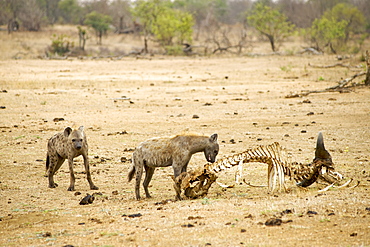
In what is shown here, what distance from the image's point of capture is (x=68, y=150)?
8.61 meters

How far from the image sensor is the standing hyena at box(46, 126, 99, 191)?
27.4ft

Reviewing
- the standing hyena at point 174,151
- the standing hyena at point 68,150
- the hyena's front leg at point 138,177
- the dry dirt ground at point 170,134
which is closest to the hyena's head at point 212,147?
the standing hyena at point 174,151

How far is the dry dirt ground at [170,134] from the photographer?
5.44 metres

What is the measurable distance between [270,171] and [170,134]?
5873 mm

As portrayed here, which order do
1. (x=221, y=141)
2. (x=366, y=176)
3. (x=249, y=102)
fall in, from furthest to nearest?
(x=249, y=102) → (x=221, y=141) → (x=366, y=176)

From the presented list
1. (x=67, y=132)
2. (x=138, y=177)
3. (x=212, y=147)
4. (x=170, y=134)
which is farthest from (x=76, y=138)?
(x=170, y=134)

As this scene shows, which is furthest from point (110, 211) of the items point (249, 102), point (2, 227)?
point (249, 102)

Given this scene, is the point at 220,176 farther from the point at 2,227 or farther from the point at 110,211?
the point at 2,227

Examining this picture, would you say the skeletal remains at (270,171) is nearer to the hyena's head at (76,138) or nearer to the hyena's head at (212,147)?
the hyena's head at (212,147)

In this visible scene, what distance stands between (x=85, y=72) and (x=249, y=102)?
10481 mm

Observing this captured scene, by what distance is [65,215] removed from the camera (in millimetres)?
6578

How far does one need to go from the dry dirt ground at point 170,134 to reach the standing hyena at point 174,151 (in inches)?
18.5

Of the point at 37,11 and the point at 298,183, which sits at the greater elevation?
the point at 37,11

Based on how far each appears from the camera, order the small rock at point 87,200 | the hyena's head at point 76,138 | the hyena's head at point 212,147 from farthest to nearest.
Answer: the hyena's head at point 76,138, the hyena's head at point 212,147, the small rock at point 87,200
